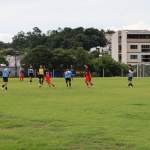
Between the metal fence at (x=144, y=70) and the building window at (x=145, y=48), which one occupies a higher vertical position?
the building window at (x=145, y=48)

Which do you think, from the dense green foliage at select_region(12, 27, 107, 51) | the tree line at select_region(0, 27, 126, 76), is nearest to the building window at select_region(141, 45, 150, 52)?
the tree line at select_region(0, 27, 126, 76)

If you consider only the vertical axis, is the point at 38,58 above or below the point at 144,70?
above

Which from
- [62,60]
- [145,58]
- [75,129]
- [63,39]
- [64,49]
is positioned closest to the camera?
[75,129]

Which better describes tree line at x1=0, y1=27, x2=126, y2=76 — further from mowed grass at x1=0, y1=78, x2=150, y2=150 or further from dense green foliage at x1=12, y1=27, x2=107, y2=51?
mowed grass at x1=0, y1=78, x2=150, y2=150

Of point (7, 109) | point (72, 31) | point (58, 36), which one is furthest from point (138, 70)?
point (7, 109)

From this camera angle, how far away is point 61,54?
3492 inches

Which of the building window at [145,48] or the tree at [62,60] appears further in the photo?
the building window at [145,48]

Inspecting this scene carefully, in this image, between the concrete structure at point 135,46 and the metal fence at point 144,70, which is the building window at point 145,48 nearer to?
the concrete structure at point 135,46

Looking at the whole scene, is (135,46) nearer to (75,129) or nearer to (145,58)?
(145,58)

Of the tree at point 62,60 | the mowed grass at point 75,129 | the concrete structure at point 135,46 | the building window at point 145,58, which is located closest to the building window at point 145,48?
the concrete structure at point 135,46

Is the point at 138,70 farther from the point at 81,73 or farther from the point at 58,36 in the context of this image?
the point at 58,36

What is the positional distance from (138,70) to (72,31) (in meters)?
63.0

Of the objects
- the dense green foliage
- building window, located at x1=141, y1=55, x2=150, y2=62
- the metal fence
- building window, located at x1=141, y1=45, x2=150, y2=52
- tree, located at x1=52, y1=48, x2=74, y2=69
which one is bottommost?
the metal fence

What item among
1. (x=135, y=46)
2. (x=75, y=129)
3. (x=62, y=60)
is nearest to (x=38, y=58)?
(x=62, y=60)
